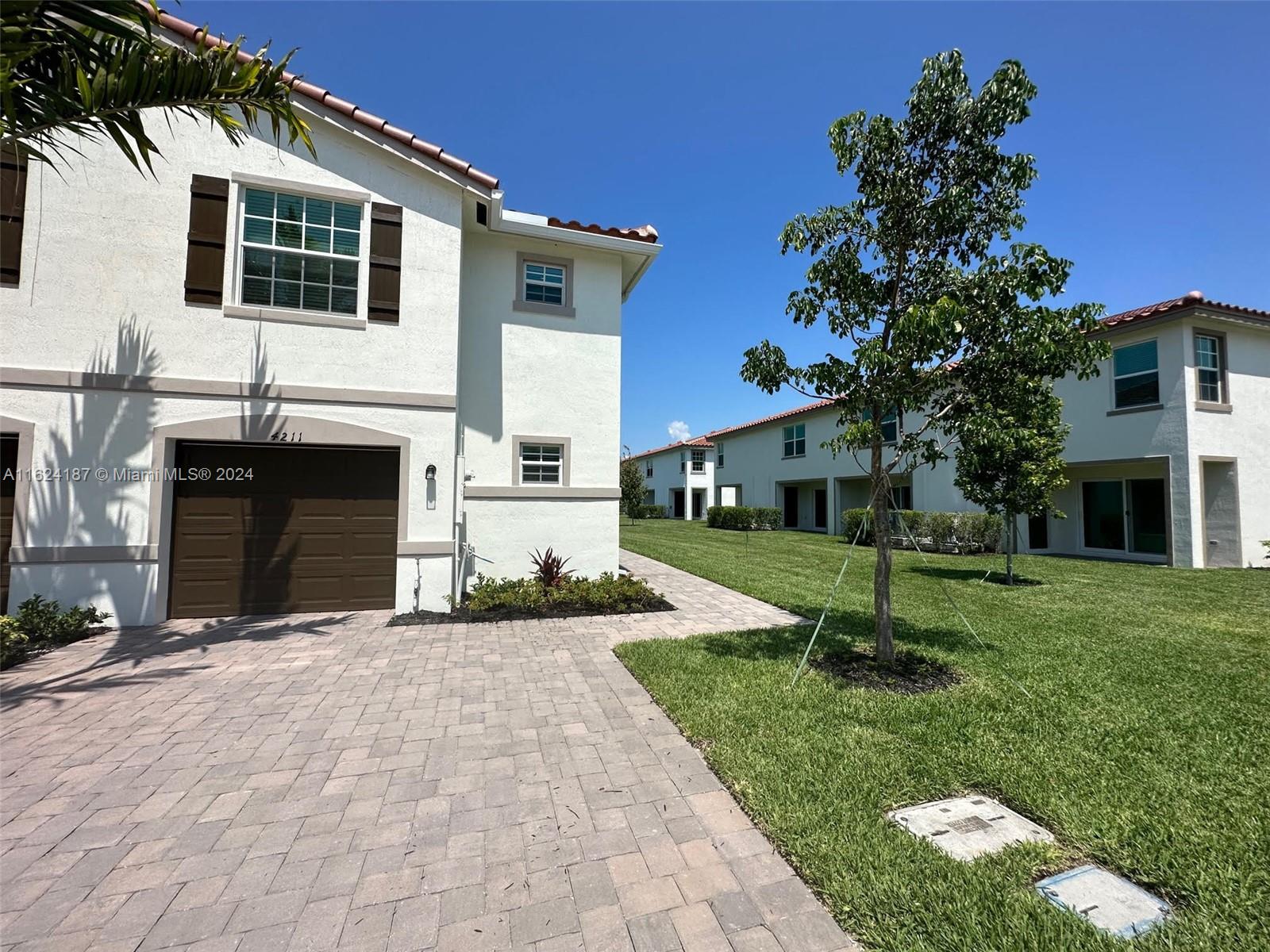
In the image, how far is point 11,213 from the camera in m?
6.92

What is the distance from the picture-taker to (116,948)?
7.36 feet

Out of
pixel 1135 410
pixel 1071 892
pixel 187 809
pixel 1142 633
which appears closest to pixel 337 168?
pixel 187 809

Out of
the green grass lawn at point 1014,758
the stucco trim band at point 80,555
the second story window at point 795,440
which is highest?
the second story window at point 795,440

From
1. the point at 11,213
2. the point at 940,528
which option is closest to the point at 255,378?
the point at 11,213

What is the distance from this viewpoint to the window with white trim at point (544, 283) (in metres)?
9.77

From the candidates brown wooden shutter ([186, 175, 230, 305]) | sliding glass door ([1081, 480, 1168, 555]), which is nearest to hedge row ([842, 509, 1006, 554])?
sliding glass door ([1081, 480, 1168, 555])

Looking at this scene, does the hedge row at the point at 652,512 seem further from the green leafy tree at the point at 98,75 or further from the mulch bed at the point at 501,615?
the green leafy tree at the point at 98,75

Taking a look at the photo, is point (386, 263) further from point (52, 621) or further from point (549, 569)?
point (52, 621)

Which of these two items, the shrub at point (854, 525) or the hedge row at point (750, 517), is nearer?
the shrub at point (854, 525)

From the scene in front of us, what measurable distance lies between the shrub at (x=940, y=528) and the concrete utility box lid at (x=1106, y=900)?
1669 cm

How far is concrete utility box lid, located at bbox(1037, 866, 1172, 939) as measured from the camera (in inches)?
92.7

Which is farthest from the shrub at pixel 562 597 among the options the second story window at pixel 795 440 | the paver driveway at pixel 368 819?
the second story window at pixel 795 440

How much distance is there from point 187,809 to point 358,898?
157 cm

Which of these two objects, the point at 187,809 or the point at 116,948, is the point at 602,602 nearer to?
the point at 187,809
